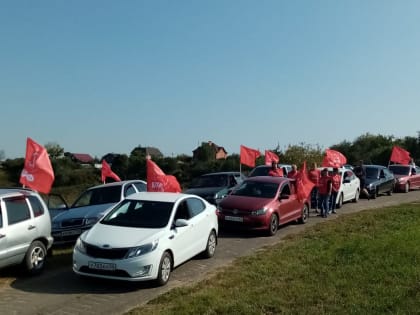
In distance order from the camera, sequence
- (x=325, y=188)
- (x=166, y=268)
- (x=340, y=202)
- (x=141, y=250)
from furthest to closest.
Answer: (x=340, y=202), (x=325, y=188), (x=166, y=268), (x=141, y=250)

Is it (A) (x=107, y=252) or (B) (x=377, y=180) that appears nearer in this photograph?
(A) (x=107, y=252)

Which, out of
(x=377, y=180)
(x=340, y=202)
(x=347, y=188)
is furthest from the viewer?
(x=377, y=180)

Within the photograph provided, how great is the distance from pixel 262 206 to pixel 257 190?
1.13 meters

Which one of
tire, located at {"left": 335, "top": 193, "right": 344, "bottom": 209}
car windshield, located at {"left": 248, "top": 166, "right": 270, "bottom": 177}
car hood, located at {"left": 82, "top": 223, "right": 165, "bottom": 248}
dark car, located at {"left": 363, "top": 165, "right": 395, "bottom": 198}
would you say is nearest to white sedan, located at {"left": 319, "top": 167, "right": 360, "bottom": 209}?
tire, located at {"left": 335, "top": 193, "right": 344, "bottom": 209}

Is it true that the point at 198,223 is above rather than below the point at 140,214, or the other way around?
below

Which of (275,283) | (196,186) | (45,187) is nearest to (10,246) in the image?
(275,283)

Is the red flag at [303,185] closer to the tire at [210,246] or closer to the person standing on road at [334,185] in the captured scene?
the person standing on road at [334,185]

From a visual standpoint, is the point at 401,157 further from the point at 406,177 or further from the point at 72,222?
the point at 72,222

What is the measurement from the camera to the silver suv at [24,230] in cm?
892

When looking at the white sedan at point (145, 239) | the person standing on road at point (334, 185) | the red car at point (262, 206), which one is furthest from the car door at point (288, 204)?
the white sedan at point (145, 239)

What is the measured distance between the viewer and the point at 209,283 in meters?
8.46

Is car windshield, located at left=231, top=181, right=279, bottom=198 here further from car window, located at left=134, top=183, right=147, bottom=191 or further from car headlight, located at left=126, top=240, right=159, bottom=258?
car headlight, located at left=126, top=240, right=159, bottom=258

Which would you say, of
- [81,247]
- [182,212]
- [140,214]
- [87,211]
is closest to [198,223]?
[182,212]

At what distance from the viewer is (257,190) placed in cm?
1512
